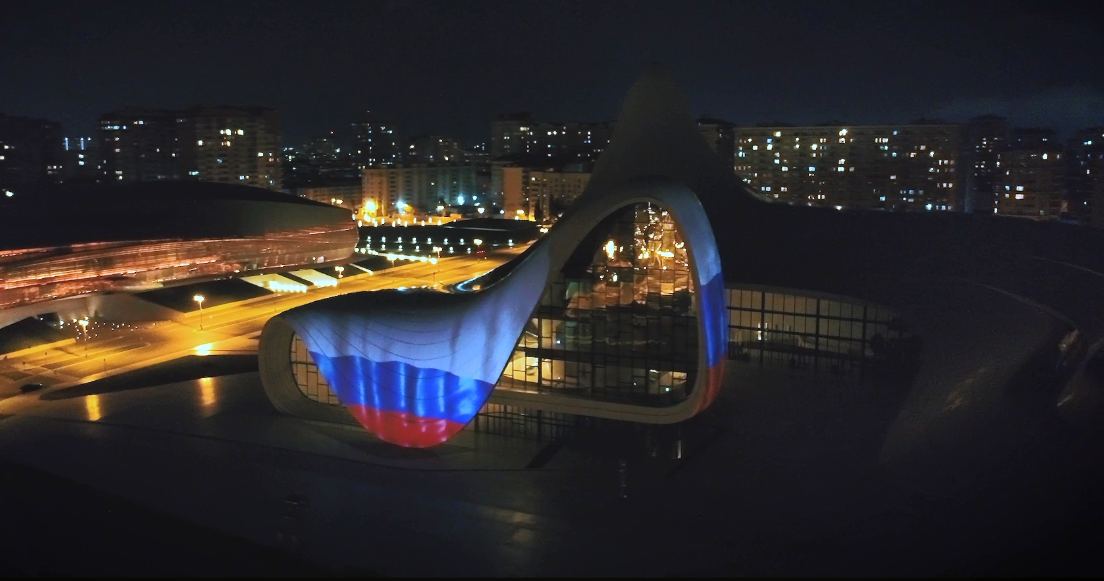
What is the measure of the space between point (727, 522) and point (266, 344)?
1116cm

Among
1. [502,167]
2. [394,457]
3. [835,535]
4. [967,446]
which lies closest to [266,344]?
[394,457]

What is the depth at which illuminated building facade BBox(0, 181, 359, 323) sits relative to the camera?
118ft

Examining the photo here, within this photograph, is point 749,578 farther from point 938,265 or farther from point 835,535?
point 938,265

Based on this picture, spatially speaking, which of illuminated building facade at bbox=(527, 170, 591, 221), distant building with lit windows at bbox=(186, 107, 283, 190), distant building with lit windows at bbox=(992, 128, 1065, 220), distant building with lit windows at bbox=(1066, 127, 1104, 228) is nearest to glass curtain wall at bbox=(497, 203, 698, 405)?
distant building with lit windows at bbox=(1066, 127, 1104, 228)

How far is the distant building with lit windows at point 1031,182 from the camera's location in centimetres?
4284

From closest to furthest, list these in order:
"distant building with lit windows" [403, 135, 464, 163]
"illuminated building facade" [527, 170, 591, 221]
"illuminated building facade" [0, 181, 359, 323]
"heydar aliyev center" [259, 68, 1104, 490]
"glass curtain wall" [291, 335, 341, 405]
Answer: "heydar aliyev center" [259, 68, 1104, 490], "glass curtain wall" [291, 335, 341, 405], "illuminated building facade" [0, 181, 359, 323], "illuminated building facade" [527, 170, 591, 221], "distant building with lit windows" [403, 135, 464, 163]

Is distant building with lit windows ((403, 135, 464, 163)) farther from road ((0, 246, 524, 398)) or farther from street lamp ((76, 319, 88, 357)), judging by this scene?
street lamp ((76, 319, 88, 357))

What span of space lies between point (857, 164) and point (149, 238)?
127 feet

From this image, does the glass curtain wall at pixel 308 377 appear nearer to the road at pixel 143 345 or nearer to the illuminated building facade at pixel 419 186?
the road at pixel 143 345

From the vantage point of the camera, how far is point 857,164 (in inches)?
2088

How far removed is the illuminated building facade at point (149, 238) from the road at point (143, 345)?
4.09 m

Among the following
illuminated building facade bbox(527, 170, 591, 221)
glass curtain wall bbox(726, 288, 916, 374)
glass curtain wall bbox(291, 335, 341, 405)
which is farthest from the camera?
illuminated building facade bbox(527, 170, 591, 221)

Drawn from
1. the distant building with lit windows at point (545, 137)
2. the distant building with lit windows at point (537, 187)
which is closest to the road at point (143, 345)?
the distant building with lit windows at point (537, 187)

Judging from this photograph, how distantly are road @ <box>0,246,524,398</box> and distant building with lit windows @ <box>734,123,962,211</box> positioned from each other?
89.8ft
